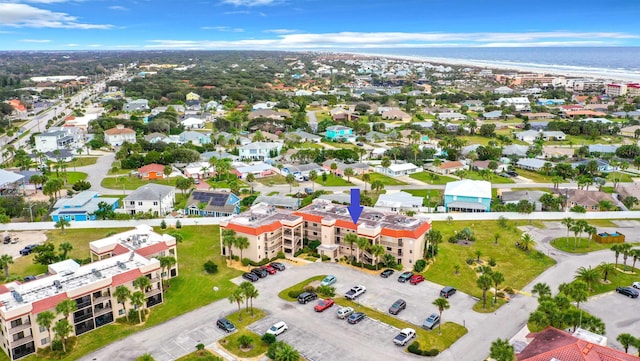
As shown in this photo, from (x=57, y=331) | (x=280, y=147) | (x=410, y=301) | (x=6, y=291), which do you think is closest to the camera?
(x=57, y=331)

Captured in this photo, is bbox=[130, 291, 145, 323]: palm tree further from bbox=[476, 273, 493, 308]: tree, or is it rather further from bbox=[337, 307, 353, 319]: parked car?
bbox=[476, 273, 493, 308]: tree

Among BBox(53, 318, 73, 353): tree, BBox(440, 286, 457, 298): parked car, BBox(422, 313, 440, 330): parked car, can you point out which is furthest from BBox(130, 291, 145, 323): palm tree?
BBox(440, 286, 457, 298): parked car

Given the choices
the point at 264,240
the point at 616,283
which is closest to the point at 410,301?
the point at 264,240

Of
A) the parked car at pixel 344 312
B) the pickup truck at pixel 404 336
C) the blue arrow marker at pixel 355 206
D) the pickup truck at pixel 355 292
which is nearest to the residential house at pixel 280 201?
the blue arrow marker at pixel 355 206

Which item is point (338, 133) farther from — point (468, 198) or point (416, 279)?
point (416, 279)

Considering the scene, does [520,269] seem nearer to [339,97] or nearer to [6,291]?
[6,291]
